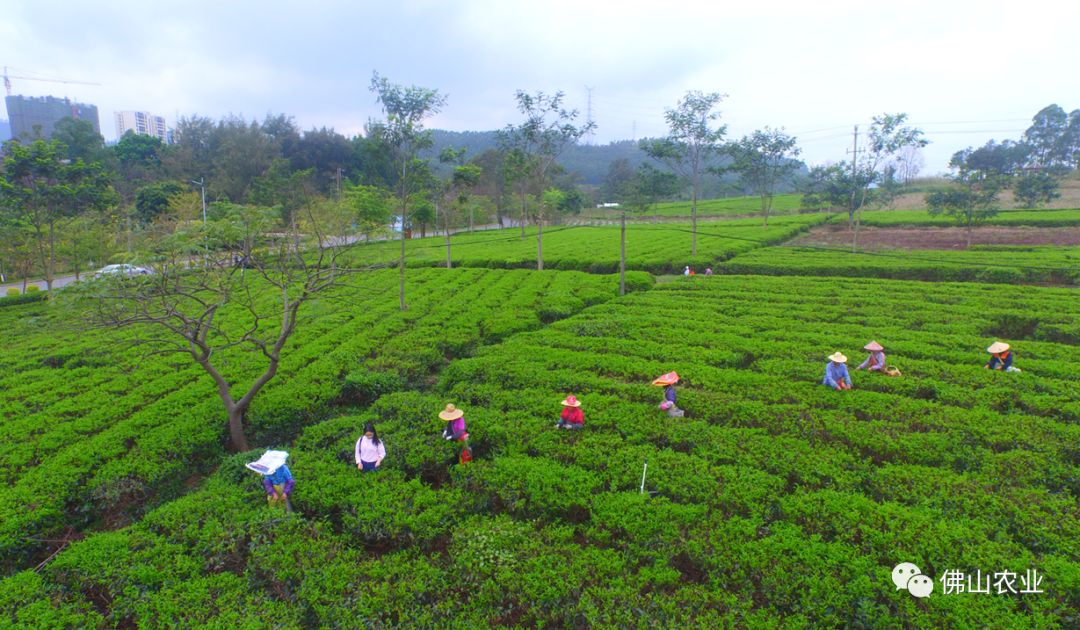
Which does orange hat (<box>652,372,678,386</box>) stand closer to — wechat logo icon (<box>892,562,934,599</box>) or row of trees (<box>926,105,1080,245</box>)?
wechat logo icon (<box>892,562,934,599</box>)

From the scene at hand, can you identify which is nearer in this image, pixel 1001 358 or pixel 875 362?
pixel 1001 358

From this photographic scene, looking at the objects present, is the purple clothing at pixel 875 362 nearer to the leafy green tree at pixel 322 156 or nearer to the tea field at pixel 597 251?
the tea field at pixel 597 251

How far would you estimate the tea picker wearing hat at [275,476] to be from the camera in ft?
24.5

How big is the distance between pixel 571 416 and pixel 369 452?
3.39 m

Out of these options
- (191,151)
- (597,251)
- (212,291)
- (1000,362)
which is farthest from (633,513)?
(191,151)

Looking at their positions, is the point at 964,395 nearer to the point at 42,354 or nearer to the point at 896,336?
the point at 896,336

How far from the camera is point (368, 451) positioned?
833 cm

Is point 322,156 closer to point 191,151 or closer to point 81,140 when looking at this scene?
point 191,151

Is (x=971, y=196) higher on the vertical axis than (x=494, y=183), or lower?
lower

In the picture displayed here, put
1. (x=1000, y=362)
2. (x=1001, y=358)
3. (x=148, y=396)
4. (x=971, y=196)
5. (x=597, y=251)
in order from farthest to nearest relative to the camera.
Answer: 1. (x=971, y=196)
2. (x=597, y=251)
3. (x=148, y=396)
4. (x=1001, y=358)
5. (x=1000, y=362)

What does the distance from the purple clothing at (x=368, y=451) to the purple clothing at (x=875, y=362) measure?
10.2 meters

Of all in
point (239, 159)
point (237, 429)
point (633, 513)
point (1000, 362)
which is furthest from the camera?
point (239, 159)

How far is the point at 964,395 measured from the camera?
1005 cm

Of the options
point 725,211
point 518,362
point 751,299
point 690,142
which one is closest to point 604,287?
point 751,299
